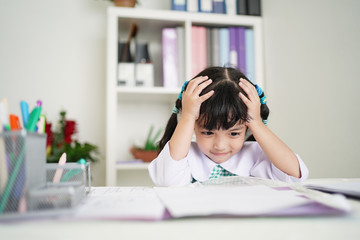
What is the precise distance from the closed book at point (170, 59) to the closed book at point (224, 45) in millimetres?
266

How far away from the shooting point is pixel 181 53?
1673mm

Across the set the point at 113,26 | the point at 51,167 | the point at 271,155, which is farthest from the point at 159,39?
the point at 51,167

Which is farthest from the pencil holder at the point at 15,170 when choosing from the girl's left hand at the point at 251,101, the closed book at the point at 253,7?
the closed book at the point at 253,7

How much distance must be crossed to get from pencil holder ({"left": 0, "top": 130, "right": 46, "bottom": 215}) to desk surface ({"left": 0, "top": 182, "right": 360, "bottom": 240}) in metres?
0.03

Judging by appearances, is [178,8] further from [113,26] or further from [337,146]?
[337,146]

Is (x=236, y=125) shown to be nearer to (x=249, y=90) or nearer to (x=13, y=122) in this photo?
(x=249, y=90)

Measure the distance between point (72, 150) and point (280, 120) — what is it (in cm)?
109

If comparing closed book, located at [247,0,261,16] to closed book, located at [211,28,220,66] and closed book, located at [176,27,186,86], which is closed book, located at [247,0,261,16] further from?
closed book, located at [176,27,186,86]

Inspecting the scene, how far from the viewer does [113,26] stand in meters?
1.58

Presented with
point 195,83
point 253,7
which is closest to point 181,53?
point 253,7

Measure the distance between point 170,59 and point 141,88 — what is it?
0.79ft

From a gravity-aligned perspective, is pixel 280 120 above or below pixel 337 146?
Result: above

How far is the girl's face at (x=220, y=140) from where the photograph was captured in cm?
77

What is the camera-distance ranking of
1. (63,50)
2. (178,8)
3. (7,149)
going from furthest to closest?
(63,50)
(178,8)
(7,149)
